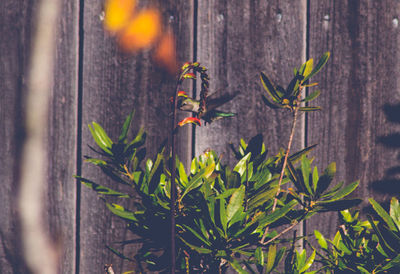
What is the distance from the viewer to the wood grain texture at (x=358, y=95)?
1245mm

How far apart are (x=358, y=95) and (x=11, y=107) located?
1.01 m

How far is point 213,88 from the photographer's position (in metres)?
1.24

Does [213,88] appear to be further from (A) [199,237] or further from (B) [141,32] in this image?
(A) [199,237]

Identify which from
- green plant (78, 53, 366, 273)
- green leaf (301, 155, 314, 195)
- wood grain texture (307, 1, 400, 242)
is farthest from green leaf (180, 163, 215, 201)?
wood grain texture (307, 1, 400, 242)

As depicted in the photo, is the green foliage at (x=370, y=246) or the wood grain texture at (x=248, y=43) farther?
the wood grain texture at (x=248, y=43)

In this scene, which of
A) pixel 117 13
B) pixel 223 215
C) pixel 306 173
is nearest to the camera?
pixel 223 215

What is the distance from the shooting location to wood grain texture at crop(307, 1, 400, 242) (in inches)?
49.0

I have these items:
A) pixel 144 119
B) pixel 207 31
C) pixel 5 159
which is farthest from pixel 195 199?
pixel 5 159

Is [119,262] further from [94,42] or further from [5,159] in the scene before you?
[94,42]

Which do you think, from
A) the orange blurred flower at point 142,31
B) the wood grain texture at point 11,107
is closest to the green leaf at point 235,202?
the orange blurred flower at point 142,31

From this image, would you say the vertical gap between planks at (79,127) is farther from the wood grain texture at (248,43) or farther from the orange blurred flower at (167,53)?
the wood grain texture at (248,43)

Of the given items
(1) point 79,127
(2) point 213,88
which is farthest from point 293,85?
(1) point 79,127

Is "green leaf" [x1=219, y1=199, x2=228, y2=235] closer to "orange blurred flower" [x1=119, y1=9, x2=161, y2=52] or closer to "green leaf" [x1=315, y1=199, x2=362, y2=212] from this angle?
"green leaf" [x1=315, y1=199, x2=362, y2=212]

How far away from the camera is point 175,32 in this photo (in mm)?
1234
